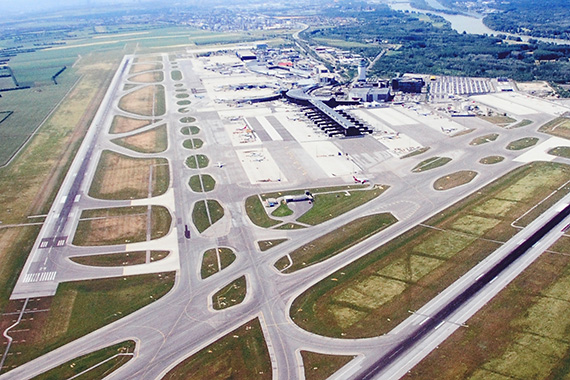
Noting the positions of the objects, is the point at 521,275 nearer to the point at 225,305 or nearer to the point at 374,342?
the point at 374,342

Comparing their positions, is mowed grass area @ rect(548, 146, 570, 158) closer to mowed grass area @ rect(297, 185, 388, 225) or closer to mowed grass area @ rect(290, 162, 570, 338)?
mowed grass area @ rect(290, 162, 570, 338)

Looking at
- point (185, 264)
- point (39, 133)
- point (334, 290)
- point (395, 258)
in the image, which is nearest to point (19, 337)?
point (185, 264)

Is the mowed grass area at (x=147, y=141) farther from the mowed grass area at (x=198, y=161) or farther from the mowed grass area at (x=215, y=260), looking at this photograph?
the mowed grass area at (x=215, y=260)

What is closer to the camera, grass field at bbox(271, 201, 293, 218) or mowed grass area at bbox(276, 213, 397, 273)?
mowed grass area at bbox(276, 213, 397, 273)

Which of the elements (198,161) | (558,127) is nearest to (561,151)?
(558,127)

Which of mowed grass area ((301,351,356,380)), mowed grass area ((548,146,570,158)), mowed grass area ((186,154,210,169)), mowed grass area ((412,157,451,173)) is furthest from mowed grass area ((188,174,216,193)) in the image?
mowed grass area ((548,146,570,158))
